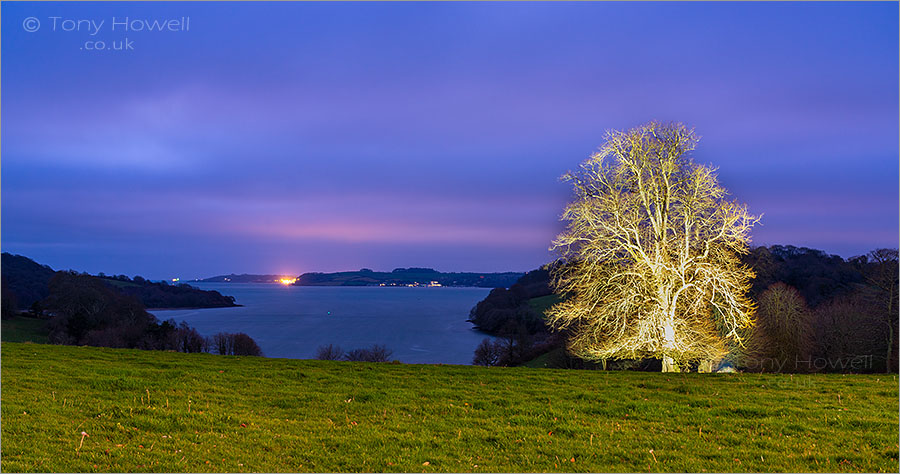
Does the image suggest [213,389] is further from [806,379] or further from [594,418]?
[806,379]

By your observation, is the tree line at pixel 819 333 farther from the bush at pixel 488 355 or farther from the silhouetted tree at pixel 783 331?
the bush at pixel 488 355

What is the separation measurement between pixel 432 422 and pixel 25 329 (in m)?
91.2

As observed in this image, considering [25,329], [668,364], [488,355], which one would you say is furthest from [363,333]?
[668,364]

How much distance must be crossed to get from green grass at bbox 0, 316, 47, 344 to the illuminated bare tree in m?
77.3

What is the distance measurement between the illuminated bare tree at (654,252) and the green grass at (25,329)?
77266 mm

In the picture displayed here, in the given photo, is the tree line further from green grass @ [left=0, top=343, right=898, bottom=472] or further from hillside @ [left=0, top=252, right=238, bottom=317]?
hillside @ [left=0, top=252, right=238, bottom=317]

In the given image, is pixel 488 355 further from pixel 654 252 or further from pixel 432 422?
pixel 432 422

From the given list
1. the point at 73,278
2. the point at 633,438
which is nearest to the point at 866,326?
the point at 633,438

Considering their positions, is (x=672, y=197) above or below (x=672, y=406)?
above

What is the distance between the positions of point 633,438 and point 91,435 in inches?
316

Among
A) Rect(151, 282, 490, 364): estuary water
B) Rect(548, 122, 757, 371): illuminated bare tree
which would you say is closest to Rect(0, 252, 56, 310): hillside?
Rect(151, 282, 490, 364): estuary water

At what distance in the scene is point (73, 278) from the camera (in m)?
80.1

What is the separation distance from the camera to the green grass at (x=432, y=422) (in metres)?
6.27

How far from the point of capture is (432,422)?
8.08m
